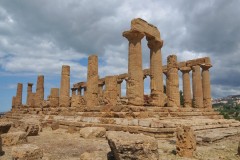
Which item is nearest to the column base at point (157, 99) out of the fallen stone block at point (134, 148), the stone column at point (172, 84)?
the stone column at point (172, 84)

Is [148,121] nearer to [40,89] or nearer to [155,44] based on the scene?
[155,44]

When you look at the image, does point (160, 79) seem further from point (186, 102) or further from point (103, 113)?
point (186, 102)

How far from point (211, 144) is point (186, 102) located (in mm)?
16724

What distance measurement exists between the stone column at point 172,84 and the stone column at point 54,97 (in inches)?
512

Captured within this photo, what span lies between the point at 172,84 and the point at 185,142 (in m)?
12.3

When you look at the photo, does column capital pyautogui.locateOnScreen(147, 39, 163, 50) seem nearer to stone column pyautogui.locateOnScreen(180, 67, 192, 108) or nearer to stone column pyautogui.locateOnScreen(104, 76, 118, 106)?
stone column pyautogui.locateOnScreen(104, 76, 118, 106)

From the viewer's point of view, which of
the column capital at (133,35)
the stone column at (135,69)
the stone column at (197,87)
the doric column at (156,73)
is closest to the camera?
the stone column at (135,69)

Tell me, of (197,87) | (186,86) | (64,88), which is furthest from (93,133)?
(197,87)

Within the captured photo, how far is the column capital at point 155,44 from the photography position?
18219mm

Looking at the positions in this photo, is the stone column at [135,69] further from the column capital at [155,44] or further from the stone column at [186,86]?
the stone column at [186,86]

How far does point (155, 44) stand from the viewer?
60.2ft

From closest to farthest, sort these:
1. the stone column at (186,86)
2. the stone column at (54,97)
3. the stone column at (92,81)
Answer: the stone column at (92,81)
the stone column at (186,86)
the stone column at (54,97)

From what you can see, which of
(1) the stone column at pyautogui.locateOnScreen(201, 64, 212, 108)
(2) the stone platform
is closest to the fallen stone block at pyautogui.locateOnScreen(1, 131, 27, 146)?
(2) the stone platform

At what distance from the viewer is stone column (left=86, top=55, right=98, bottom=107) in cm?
2012
